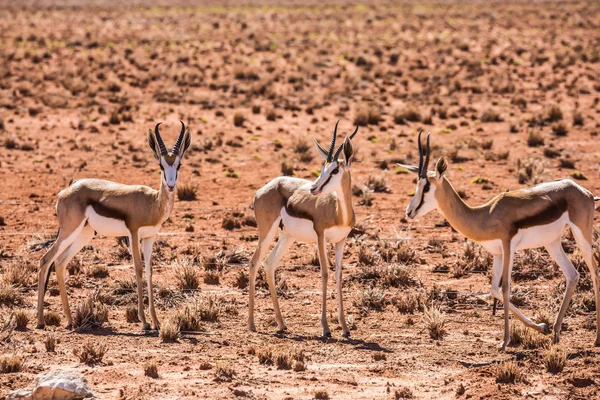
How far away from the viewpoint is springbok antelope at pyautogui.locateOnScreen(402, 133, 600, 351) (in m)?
9.45

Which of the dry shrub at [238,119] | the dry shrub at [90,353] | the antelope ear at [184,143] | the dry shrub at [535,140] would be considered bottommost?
the dry shrub at [90,353]

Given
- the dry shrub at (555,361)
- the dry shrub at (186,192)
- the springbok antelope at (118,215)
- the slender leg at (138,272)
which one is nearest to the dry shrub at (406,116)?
the dry shrub at (186,192)

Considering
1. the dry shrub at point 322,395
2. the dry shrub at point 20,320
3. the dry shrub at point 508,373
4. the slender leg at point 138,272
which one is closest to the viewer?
the dry shrub at point 322,395

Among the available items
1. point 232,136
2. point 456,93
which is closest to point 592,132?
point 456,93

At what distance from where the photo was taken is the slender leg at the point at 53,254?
10164mm

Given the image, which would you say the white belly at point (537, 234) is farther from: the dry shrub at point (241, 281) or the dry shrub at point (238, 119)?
the dry shrub at point (238, 119)

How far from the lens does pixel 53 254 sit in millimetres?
10273

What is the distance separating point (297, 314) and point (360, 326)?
38.6 inches

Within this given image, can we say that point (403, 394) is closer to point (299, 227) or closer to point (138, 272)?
point (299, 227)

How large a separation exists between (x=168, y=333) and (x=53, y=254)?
1.85m

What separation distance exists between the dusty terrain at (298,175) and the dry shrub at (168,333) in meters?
0.07

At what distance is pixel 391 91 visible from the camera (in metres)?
32.2

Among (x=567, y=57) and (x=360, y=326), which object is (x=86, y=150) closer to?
(x=360, y=326)

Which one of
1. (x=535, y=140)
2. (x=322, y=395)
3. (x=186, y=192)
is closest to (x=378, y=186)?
(x=186, y=192)
